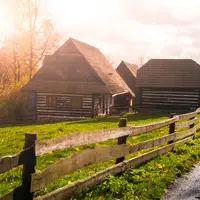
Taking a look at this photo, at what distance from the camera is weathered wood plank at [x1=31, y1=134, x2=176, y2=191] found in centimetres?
388

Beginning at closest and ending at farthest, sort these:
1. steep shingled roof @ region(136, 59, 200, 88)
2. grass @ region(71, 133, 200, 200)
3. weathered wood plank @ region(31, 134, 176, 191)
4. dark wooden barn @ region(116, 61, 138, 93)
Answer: weathered wood plank @ region(31, 134, 176, 191), grass @ region(71, 133, 200, 200), steep shingled roof @ region(136, 59, 200, 88), dark wooden barn @ region(116, 61, 138, 93)

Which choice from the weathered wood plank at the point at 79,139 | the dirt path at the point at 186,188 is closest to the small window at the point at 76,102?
the weathered wood plank at the point at 79,139

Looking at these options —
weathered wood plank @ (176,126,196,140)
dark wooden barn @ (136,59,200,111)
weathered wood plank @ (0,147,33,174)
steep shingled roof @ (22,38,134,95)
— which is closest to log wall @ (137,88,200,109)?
dark wooden barn @ (136,59,200,111)

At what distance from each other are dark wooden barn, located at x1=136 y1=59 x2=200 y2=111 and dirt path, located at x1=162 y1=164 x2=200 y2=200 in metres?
24.5

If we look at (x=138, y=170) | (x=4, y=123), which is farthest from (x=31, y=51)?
(x=138, y=170)

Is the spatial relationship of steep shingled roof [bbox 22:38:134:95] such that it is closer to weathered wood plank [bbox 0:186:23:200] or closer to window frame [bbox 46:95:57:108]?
window frame [bbox 46:95:57:108]

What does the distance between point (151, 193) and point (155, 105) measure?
2609 cm

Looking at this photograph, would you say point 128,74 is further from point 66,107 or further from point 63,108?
point 63,108

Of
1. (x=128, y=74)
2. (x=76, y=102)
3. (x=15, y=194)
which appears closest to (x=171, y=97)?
(x=76, y=102)

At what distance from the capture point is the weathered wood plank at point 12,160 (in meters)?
3.36

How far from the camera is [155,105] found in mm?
30578

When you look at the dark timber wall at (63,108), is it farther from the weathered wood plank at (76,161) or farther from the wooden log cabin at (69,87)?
the weathered wood plank at (76,161)

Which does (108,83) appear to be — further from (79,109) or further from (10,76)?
(10,76)

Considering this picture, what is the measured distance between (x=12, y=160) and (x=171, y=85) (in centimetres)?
2796
